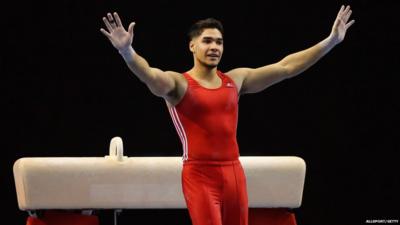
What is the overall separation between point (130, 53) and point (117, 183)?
2.25 meters

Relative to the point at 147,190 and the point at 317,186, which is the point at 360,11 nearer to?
the point at 317,186

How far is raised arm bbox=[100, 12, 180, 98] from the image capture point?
364cm

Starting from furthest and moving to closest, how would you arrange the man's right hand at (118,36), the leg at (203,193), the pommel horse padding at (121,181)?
the pommel horse padding at (121,181) → the leg at (203,193) → the man's right hand at (118,36)

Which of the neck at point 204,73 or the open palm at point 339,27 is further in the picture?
the open palm at point 339,27

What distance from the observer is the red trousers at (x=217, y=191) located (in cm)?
382

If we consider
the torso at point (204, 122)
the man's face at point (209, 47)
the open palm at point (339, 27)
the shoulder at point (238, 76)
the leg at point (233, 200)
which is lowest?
the leg at point (233, 200)

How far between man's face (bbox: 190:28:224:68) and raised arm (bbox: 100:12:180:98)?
35cm

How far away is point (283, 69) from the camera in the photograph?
4395 millimetres

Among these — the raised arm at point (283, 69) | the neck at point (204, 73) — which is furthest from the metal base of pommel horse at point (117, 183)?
the neck at point (204, 73)

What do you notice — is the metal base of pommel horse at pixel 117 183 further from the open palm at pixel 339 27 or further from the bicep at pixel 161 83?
the bicep at pixel 161 83

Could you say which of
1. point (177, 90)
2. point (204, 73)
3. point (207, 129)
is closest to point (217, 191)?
point (207, 129)

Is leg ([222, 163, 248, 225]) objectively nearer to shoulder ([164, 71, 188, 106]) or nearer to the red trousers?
the red trousers

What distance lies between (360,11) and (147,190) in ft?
10.6

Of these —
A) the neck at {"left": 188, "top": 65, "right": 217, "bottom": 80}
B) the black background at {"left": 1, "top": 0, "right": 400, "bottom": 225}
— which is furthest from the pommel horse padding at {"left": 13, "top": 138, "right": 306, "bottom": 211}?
the neck at {"left": 188, "top": 65, "right": 217, "bottom": 80}
